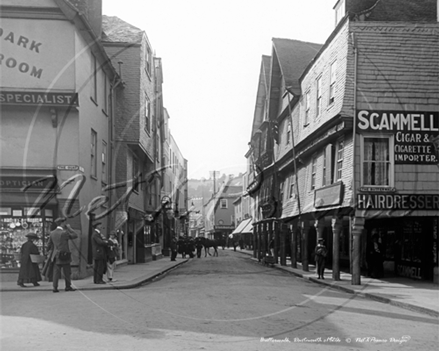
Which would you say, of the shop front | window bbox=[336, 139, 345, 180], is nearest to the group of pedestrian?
the shop front

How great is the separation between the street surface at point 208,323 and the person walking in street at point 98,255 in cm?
330

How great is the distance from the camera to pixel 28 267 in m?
16.4

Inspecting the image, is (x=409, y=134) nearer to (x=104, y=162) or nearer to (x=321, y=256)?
(x=321, y=256)

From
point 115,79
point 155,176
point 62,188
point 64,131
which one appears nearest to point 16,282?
point 62,188

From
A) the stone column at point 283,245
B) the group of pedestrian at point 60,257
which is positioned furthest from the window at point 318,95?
the group of pedestrian at point 60,257

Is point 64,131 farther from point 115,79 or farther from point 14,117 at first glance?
point 115,79

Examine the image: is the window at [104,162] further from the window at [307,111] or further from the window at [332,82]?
the window at [332,82]

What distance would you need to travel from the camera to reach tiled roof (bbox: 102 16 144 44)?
27297 mm

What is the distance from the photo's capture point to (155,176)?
37750 millimetres

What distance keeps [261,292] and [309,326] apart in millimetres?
5533

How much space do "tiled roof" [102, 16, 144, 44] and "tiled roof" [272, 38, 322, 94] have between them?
7.34 m

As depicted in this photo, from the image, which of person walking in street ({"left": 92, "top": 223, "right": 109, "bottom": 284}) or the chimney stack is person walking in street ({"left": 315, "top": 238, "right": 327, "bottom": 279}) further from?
the chimney stack

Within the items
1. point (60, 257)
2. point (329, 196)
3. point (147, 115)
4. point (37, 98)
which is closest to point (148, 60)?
point (147, 115)

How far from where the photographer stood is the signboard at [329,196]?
18.9 meters
